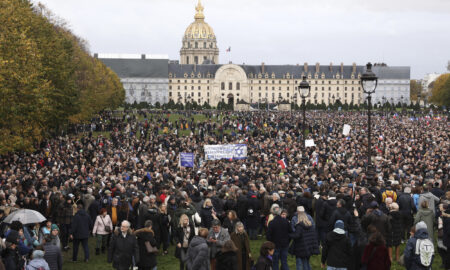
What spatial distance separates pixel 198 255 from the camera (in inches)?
384

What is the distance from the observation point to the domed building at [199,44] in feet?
614

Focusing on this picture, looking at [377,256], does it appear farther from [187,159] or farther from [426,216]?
[187,159]

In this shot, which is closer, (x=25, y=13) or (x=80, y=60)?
(x=25, y=13)

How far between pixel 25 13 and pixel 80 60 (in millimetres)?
23577

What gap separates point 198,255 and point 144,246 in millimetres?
1689

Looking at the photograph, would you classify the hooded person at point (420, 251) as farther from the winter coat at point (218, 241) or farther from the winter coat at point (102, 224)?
the winter coat at point (102, 224)

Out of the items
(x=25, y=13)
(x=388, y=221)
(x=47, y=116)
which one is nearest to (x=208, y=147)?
(x=47, y=116)

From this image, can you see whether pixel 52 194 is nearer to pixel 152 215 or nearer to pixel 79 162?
pixel 152 215

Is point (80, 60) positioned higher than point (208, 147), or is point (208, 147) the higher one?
point (80, 60)

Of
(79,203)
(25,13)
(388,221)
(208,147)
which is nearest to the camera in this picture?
(388,221)

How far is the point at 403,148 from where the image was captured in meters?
32.7

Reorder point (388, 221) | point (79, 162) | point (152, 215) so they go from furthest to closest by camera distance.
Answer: point (79, 162) → point (152, 215) → point (388, 221)

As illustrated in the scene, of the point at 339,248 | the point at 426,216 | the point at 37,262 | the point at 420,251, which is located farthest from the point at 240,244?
the point at 426,216

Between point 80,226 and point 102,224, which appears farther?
point 102,224
